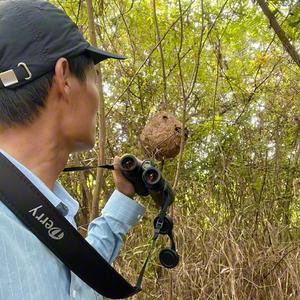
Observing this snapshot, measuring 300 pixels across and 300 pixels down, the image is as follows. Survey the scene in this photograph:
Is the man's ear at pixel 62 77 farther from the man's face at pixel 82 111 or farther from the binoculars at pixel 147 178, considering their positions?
the binoculars at pixel 147 178

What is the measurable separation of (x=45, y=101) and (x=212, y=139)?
2.81m

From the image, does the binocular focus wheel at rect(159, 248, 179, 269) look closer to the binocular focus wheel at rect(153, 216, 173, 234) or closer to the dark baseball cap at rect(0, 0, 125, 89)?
the binocular focus wheel at rect(153, 216, 173, 234)

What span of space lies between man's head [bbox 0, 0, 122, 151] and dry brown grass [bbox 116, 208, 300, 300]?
82.8 inches

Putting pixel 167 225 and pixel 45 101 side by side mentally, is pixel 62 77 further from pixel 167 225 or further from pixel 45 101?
pixel 167 225

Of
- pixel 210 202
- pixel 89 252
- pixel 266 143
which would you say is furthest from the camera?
pixel 266 143

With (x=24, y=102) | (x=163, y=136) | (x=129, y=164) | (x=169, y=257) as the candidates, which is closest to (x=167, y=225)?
(x=169, y=257)

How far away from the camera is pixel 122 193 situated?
1504 millimetres

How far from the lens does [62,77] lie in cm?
103

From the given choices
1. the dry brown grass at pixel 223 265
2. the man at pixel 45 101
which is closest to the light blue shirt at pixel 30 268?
the man at pixel 45 101

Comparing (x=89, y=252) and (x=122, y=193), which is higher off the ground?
(x=89, y=252)

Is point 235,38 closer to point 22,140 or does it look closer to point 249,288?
point 249,288

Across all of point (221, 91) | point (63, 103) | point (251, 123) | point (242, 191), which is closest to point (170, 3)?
point (221, 91)

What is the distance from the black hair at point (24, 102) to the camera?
100 cm

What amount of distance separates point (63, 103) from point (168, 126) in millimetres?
1970
